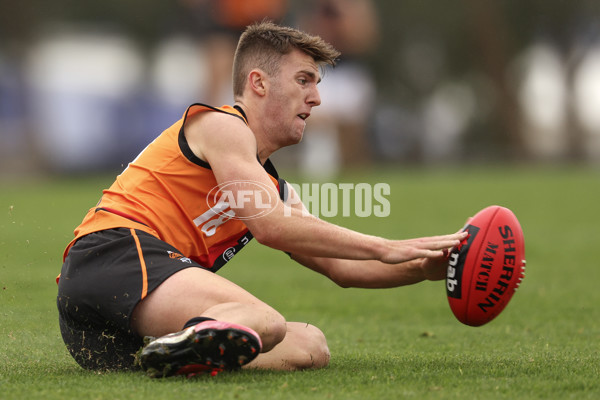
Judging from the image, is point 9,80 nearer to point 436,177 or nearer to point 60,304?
point 436,177

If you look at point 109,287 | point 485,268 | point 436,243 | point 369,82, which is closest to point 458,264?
point 485,268

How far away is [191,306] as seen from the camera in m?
3.25

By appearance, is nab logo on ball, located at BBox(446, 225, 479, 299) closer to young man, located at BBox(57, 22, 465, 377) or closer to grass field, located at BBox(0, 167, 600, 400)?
young man, located at BBox(57, 22, 465, 377)

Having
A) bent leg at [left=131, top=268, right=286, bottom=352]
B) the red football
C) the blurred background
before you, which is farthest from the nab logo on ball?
the blurred background

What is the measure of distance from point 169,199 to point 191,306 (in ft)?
1.74

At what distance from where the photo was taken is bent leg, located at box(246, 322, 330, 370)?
3.49 metres

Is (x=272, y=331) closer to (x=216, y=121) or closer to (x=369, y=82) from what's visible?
(x=216, y=121)

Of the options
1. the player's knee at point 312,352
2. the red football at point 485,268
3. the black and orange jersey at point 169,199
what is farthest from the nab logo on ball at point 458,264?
the black and orange jersey at point 169,199

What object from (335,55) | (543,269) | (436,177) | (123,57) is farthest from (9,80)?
(335,55)

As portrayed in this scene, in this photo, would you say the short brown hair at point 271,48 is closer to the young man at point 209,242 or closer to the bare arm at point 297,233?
the young man at point 209,242

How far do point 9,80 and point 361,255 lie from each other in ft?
76.0

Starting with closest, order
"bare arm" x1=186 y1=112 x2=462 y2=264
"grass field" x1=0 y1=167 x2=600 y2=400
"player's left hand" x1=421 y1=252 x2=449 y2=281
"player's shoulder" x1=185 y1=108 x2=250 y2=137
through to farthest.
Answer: "grass field" x1=0 y1=167 x2=600 y2=400
"bare arm" x1=186 y1=112 x2=462 y2=264
"player's shoulder" x1=185 y1=108 x2=250 y2=137
"player's left hand" x1=421 y1=252 x2=449 y2=281

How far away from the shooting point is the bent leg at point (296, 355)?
3.49 metres

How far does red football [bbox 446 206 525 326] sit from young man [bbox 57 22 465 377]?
84mm
